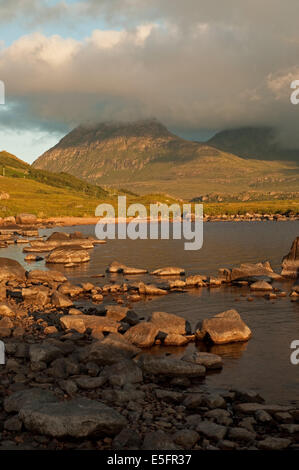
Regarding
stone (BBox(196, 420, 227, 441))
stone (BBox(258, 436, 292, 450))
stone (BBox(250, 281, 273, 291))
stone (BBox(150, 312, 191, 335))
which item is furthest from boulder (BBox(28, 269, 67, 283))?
stone (BBox(258, 436, 292, 450))

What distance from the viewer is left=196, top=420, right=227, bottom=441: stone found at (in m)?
14.5

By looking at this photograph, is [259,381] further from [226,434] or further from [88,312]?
[88,312]

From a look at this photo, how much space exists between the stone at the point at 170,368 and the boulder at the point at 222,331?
5014 mm

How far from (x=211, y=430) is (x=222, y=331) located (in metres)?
11.4

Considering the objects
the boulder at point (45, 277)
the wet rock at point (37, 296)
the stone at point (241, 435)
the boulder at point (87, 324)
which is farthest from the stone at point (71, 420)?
the boulder at point (45, 277)

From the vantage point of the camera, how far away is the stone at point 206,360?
21.8 meters

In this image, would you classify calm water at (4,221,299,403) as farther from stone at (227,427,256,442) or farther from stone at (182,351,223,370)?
stone at (227,427,256,442)

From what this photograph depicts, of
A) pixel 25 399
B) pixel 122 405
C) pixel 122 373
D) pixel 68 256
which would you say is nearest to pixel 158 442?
pixel 122 405

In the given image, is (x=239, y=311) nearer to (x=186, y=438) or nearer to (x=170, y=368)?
(x=170, y=368)

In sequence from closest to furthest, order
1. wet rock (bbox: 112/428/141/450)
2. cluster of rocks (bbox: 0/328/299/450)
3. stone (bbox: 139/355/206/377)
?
wet rock (bbox: 112/428/141/450)
cluster of rocks (bbox: 0/328/299/450)
stone (bbox: 139/355/206/377)

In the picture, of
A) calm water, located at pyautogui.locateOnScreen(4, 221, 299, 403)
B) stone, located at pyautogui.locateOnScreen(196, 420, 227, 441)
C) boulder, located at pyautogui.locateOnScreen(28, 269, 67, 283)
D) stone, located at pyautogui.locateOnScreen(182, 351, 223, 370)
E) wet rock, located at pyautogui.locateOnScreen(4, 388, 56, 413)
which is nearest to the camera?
stone, located at pyautogui.locateOnScreen(196, 420, 227, 441)

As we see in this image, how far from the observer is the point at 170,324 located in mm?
27344

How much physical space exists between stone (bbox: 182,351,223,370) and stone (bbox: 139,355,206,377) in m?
0.78
